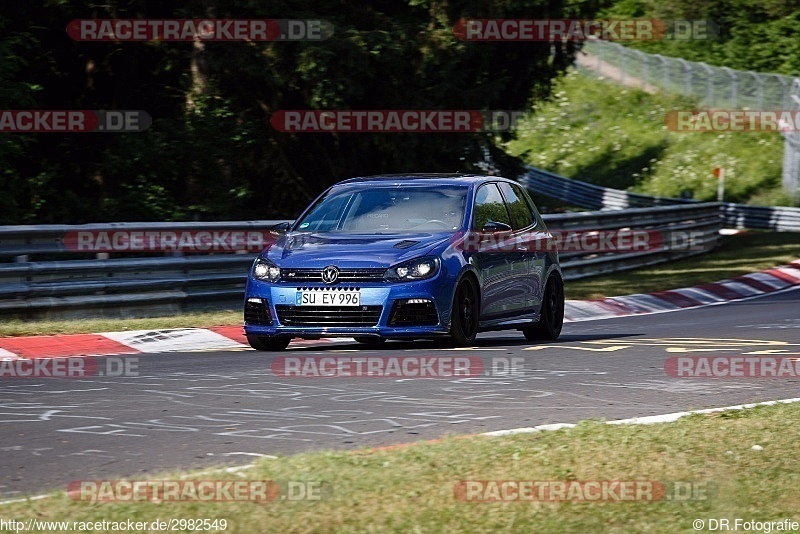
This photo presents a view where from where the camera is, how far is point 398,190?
12.8 m

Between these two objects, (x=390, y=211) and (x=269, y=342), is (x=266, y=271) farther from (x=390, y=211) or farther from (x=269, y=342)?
(x=390, y=211)

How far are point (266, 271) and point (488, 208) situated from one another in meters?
2.29

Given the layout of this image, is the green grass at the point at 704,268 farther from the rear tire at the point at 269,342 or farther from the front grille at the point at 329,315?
the front grille at the point at 329,315

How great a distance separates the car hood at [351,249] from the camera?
37.8ft

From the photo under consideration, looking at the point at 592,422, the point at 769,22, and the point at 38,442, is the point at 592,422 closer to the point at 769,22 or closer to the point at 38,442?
the point at 38,442

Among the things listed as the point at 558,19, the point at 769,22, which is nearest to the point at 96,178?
the point at 558,19

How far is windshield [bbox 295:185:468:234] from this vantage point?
1245 centimetres

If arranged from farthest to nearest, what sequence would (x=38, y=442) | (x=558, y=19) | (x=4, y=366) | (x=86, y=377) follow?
(x=558, y=19)
(x=4, y=366)
(x=86, y=377)
(x=38, y=442)

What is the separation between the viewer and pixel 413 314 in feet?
37.6

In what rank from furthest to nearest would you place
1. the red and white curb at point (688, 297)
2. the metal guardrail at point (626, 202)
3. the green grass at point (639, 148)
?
the green grass at point (639, 148) < the metal guardrail at point (626, 202) < the red and white curb at point (688, 297)

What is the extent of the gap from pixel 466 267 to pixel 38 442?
5461 mm

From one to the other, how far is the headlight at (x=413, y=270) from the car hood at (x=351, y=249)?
51 mm

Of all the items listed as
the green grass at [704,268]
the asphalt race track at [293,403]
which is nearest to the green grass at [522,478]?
the asphalt race track at [293,403]

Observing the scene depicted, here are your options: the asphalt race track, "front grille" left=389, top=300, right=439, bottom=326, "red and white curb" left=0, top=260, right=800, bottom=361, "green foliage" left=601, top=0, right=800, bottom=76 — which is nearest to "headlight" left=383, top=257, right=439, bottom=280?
"front grille" left=389, top=300, right=439, bottom=326
